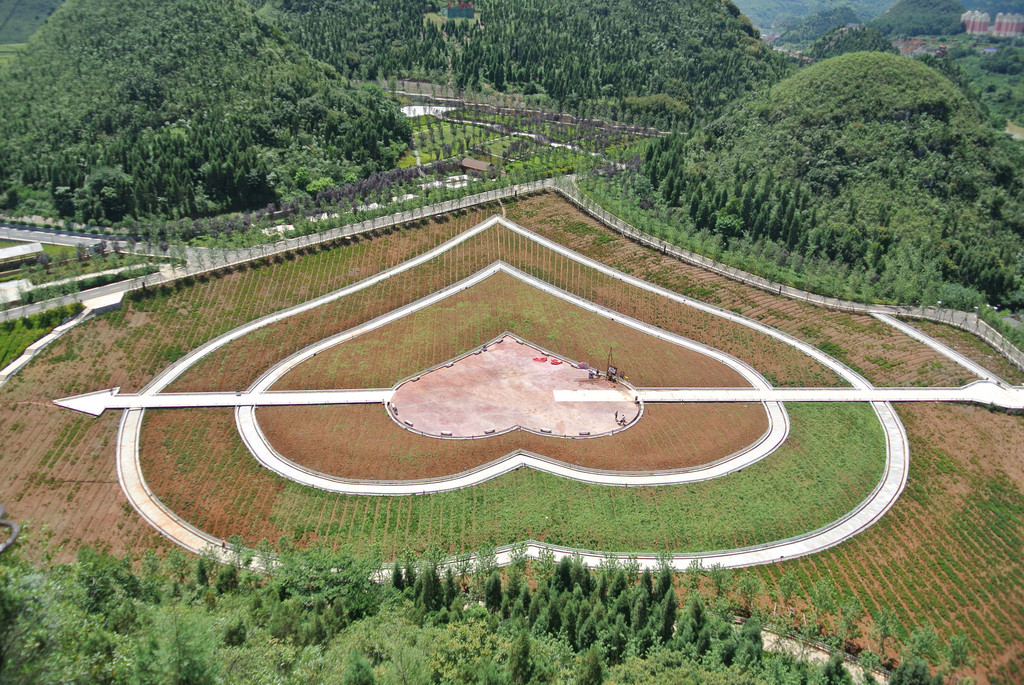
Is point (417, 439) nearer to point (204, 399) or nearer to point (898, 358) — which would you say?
point (204, 399)

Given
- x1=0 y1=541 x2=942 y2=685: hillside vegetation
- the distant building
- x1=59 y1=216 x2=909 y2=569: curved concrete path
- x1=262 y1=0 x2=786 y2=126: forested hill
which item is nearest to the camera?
x1=0 y1=541 x2=942 y2=685: hillside vegetation

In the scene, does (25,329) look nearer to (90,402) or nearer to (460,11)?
(90,402)

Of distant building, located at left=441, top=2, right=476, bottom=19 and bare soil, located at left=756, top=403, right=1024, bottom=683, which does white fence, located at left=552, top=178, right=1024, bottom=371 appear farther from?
distant building, located at left=441, top=2, right=476, bottom=19

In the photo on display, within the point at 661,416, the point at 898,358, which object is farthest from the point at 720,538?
the point at 898,358

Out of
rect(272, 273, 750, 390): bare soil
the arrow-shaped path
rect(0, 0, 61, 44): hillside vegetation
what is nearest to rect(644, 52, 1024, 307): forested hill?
the arrow-shaped path

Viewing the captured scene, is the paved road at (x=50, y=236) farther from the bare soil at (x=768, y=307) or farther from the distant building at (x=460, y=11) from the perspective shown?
the distant building at (x=460, y=11)
